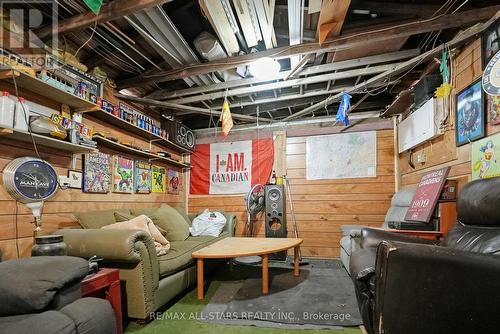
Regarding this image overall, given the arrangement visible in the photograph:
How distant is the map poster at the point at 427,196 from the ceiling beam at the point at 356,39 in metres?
1.27

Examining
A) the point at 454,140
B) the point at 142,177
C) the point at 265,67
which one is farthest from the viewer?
the point at 142,177

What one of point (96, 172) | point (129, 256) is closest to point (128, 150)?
point (96, 172)

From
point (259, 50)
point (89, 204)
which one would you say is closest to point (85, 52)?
point (89, 204)

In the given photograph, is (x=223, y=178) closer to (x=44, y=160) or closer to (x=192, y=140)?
(x=192, y=140)

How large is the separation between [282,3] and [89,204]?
264 cm

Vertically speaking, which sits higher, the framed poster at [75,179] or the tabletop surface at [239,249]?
the framed poster at [75,179]

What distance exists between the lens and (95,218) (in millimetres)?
2262

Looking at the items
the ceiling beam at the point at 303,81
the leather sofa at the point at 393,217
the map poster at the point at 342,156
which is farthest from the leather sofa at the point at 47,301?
the map poster at the point at 342,156

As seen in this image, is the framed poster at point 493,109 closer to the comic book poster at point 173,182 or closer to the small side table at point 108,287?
the small side table at point 108,287

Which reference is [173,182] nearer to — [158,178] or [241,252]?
[158,178]

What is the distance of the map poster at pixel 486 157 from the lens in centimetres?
179

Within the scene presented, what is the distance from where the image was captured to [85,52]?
2506mm

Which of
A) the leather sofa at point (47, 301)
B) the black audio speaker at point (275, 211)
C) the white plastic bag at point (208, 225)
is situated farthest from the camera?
the black audio speaker at point (275, 211)

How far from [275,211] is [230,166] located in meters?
1.20
